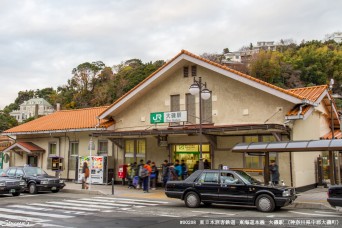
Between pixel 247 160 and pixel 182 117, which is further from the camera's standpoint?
pixel 182 117

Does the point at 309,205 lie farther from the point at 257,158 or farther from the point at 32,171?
the point at 32,171

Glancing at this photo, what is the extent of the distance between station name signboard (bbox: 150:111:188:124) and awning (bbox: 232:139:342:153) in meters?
5.77

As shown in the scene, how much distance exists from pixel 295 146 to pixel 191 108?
334 inches

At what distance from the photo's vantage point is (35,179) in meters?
20.5

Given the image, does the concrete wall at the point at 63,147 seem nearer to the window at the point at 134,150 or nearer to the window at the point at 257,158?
the window at the point at 134,150

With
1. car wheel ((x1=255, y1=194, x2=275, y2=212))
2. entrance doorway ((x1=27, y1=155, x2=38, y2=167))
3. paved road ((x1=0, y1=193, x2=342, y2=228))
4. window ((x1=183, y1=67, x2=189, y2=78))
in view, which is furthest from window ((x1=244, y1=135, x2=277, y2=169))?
entrance doorway ((x1=27, y1=155, x2=38, y2=167))

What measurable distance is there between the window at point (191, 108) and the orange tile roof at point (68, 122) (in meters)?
6.07

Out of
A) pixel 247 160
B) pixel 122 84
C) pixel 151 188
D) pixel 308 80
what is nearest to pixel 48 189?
pixel 151 188

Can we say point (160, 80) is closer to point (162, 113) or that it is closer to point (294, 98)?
point (162, 113)

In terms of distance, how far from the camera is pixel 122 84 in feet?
275

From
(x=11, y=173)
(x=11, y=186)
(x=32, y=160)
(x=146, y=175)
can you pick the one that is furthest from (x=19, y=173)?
(x=32, y=160)

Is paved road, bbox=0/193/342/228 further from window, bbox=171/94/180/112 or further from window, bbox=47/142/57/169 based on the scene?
window, bbox=47/142/57/169

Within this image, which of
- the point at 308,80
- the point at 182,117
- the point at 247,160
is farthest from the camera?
the point at 308,80

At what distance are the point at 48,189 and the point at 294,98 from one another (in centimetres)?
1445
